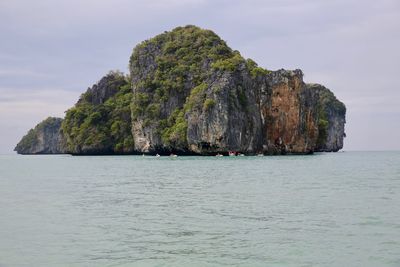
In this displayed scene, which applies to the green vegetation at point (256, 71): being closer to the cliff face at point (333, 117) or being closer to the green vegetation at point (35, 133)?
the cliff face at point (333, 117)

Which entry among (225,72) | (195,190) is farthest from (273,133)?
(195,190)

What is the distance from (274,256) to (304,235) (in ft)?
8.16

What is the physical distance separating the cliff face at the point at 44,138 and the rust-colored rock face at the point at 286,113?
8958cm

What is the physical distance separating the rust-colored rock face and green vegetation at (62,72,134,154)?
30.0 metres

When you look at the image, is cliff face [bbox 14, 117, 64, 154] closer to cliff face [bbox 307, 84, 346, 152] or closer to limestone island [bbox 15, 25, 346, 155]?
limestone island [bbox 15, 25, 346, 155]

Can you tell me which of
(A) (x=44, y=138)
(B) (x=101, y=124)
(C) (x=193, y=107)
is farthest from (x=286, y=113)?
(A) (x=44, y=138)

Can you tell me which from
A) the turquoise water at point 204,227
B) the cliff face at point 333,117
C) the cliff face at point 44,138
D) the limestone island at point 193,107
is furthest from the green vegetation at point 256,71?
the cliff face at point 44,138

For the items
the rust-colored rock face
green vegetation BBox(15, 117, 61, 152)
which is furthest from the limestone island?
green vegetation BBox(15, 117, 61, 152)

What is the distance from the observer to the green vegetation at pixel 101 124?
332 feet

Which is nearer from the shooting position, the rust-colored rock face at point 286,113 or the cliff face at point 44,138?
the rust-colored rock face at point 286,113

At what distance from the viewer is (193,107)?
271 ft

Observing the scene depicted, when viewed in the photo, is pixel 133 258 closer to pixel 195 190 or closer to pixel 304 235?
pixel 304 235

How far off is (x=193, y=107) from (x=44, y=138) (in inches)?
3559

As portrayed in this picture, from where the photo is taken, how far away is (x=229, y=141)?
78.8m
